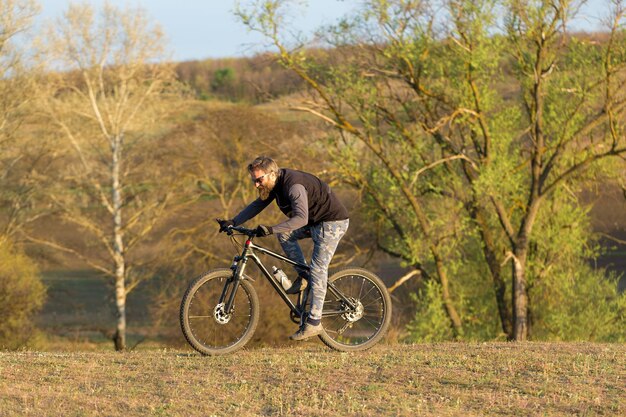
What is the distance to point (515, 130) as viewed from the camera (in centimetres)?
2648

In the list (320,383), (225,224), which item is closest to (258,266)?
Result: (225,224)

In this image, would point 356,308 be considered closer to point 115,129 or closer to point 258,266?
point 258,266

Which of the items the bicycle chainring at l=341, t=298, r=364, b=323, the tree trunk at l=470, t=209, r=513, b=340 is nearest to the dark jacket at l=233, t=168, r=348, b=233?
the bicycle chainring at l=341, t=298, r=364, b=323

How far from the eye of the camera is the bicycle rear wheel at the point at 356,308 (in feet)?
33.2

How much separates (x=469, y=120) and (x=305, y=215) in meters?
16.5

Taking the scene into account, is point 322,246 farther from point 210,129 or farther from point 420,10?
point 210,129

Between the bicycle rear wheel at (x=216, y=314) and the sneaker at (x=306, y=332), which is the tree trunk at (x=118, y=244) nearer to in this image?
the bicycle rear wheel at (x=216, y=314)

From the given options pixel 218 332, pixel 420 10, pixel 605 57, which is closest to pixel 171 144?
pixel 420 10

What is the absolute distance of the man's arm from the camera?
356 inches

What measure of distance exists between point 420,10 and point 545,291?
846 centimetres

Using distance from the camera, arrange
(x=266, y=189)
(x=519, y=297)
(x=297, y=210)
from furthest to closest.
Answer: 1. (x=519, y=297)
2. (x=266, y=189)
3. (x=297, y=210)

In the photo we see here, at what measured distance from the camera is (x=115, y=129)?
45625 mm

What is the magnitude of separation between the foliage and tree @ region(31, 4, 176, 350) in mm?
4586

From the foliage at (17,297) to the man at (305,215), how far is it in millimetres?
25898
